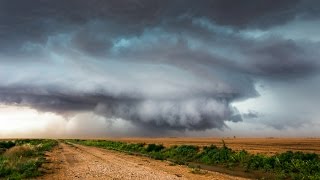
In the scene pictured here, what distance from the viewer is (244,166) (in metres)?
45.3

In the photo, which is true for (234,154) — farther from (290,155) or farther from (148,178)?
(148,178)

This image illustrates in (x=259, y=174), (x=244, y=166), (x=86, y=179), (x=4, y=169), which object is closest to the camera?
(x=86, y=179)

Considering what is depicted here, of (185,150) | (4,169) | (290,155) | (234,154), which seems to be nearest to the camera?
(4,169)

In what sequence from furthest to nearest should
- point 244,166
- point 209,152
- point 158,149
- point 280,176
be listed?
point 158,149, point 209,152, point 244,166, point 280,176

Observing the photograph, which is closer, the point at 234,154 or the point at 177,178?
the point at 177,178

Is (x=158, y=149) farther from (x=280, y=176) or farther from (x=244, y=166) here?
(x=280, y=176)

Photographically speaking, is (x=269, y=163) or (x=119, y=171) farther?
(x=269, y=163)

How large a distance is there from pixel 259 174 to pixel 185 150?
30.1 meters

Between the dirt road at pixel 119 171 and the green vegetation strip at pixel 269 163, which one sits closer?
the dirt road at pixel 119 171

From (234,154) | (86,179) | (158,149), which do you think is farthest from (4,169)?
(158,149)

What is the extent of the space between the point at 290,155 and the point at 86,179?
22.8m

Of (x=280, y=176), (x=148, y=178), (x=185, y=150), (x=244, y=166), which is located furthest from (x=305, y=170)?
(x=185, y=150)

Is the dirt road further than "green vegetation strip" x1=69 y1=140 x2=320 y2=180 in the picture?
No

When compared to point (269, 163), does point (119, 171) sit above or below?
below
